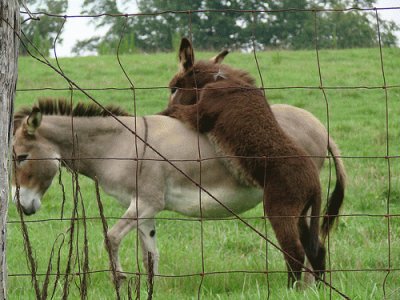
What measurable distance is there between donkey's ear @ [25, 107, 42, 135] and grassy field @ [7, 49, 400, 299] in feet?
3.09

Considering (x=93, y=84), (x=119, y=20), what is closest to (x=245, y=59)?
(x=93, y=84)

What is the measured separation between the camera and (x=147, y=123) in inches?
280

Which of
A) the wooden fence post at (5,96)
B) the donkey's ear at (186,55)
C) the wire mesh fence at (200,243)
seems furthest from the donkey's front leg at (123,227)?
the wooden fence post at (5,96)

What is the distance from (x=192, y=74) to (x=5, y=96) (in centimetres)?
376

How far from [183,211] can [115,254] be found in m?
0.71

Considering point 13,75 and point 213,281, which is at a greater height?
point 13,75

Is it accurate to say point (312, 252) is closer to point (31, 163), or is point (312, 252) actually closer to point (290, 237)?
point (290, 237)

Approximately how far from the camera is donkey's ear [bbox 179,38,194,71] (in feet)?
23.3

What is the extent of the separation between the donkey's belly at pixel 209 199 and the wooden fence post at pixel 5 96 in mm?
3198

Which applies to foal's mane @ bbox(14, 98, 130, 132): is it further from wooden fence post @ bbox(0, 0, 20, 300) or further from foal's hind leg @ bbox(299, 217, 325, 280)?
wooden fence post @ bbox(0, 0, 20, 300)

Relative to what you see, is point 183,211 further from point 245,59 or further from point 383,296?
point 245,59

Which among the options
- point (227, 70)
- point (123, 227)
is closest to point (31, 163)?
point (123, 227)

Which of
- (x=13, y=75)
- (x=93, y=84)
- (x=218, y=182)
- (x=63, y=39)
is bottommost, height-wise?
(x=63, y=39)

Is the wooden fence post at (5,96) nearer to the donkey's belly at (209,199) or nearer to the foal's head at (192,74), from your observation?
the donkey's belly at (209,199)
